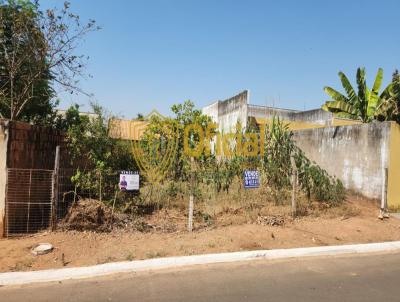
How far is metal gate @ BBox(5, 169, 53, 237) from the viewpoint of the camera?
6.49 m

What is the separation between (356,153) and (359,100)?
3455 millimetres

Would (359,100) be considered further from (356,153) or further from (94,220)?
(94,220)

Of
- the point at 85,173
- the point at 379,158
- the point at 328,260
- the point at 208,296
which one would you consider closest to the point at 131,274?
the point at 208,296

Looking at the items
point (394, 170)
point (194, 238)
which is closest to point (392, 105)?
point (394, 170)

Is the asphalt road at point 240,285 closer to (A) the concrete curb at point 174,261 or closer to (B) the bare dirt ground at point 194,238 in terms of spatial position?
(A) the concrete curb at point 174,261

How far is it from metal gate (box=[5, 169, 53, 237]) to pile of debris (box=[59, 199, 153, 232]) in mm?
457

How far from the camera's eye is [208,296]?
4453mm

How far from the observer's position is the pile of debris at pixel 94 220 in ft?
22.1

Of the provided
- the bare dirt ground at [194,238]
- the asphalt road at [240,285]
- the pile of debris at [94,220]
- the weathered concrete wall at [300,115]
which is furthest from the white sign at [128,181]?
the weathered concrete wall at [300,115]

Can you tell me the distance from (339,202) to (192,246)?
5.13 meters

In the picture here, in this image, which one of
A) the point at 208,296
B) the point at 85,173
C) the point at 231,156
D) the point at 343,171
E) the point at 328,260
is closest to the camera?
the point at 208,296

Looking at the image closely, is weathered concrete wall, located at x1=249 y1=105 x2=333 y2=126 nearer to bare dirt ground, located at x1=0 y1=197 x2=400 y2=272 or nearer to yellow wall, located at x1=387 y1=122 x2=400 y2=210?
yellow wall, located at x1=387 y1=122 x2=400 y2=210

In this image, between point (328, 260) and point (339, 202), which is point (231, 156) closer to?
point (339, 202)

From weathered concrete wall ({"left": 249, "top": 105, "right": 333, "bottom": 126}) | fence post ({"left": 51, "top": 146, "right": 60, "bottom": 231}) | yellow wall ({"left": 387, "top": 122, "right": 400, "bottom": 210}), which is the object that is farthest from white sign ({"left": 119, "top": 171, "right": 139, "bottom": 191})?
weathered concrete wall ({"left": 249, "top": 105, "right": 333, "bottom": 126})
